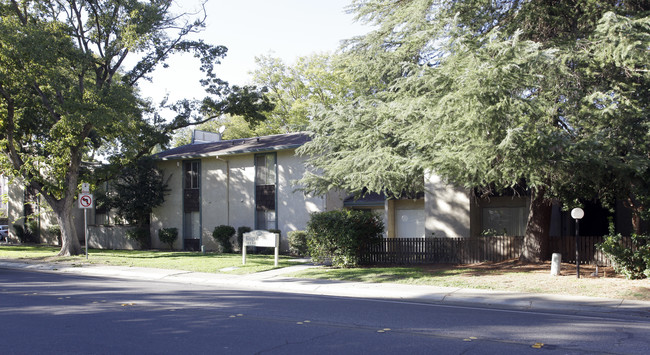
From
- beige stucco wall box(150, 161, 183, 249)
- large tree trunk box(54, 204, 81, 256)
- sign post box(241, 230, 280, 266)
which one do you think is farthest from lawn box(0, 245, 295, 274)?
beige stucco wall box(150, 161, 183, 249)

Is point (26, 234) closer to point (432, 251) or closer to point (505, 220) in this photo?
point (432, 251)

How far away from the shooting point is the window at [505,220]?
22.7m

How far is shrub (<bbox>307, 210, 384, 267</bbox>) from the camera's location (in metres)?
18.3

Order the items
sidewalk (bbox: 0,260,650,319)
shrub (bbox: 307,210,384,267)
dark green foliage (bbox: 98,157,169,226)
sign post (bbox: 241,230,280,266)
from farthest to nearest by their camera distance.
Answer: dark green foliage (bbox: 98,157,169,226) → sign post (bbox: 241,230,280,266) → shrub (bbox: 307,210,384,267) → sidewalk (bbox: 0,260,650,319)

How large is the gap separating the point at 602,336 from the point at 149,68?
23059 millimetres

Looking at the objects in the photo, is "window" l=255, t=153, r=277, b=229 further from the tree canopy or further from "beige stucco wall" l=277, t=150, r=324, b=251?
the tree canopy

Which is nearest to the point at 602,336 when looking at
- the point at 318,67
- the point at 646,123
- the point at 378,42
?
the point at 646,123

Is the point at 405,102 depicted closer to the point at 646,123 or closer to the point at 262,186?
the point at 646,123

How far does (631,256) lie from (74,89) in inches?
813

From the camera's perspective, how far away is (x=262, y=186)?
92.6 feet

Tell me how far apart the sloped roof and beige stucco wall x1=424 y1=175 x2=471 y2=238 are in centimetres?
702

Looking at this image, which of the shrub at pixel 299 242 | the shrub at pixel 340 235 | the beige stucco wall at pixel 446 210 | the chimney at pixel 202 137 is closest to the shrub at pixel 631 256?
the beige stucco wall at pixel 446 210

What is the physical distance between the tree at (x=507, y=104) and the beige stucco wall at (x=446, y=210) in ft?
12.8

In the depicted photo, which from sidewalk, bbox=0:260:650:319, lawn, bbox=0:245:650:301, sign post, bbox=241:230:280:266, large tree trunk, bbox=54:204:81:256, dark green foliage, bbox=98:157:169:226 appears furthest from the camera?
dark green foliage, bbox=98:157:169:226
